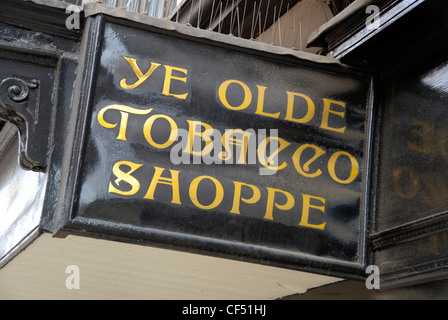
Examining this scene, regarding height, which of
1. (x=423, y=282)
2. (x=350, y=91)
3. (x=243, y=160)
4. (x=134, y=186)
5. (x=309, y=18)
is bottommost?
(x=423, y=282)

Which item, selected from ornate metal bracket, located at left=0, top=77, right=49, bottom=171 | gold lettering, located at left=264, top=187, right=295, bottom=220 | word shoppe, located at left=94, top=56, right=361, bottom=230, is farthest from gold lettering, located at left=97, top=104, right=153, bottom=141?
gold lettering, located at left=264, top=187, right=295, bottom=220

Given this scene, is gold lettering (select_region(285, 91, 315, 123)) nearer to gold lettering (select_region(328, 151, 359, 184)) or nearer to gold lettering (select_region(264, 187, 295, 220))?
gold lettering (select_region(328, 151, 359, 184))

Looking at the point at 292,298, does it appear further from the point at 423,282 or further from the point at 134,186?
the point at 134,186

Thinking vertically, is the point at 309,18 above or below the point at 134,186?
above

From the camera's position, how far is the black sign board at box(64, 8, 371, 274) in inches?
124

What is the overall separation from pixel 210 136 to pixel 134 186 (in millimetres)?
418

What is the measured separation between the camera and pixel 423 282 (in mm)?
3252

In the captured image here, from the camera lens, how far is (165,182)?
10.5 ft

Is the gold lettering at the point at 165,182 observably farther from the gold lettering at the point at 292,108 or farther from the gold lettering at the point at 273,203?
the gold lettering at the point at 292,108

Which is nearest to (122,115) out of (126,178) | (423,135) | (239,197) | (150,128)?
(150,128)

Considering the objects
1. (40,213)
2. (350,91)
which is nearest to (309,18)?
(350,91)

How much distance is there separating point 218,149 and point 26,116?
0.85 m

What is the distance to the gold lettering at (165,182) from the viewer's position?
10.4 feet

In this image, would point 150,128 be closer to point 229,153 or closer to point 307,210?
point 229,153
